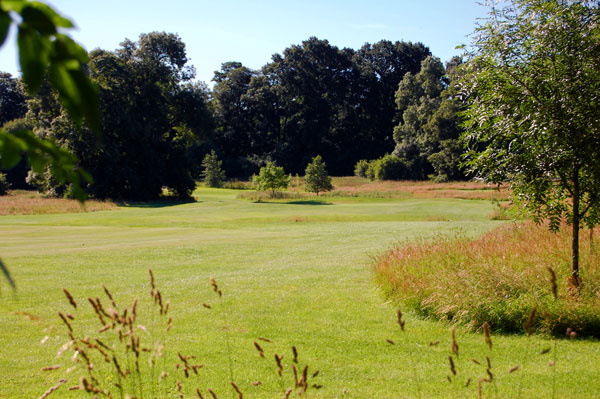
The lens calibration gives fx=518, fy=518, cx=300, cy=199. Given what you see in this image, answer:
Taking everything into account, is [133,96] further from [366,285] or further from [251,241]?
[366,285]

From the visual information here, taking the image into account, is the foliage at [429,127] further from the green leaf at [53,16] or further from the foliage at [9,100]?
the green leaf at [53,16]

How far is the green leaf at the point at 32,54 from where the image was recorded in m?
1.20

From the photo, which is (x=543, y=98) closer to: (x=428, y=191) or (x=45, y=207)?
(x=45, y=207)

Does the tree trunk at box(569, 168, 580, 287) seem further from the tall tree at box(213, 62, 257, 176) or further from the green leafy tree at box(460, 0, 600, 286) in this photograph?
the tall tree at box(213, 62, 257, 176)

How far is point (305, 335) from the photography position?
302 inches

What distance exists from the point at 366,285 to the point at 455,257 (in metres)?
2.07

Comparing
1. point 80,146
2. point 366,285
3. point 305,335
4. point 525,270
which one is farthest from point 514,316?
point 80,146

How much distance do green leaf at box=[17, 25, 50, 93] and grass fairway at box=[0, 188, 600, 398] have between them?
1.71 meters

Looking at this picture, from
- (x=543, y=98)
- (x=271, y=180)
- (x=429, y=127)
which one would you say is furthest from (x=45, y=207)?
(x=429, y=127)

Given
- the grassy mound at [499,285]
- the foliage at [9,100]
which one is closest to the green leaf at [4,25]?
the grassy mound at [499,285]

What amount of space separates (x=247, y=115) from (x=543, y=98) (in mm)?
89831

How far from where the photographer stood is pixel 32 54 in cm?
119

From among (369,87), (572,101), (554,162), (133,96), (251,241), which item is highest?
(369,87)

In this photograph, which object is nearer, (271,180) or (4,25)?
(4,25)
